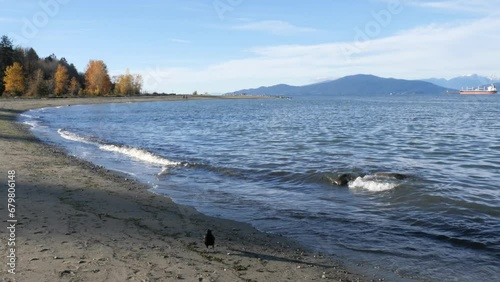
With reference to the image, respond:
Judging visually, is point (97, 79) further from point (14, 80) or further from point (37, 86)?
point (14, 80)

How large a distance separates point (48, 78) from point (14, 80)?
27347mm

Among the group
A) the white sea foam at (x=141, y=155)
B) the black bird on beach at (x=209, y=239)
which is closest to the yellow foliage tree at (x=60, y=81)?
the white sea foam at (x=141, y=155)

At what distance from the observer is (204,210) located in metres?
13.0

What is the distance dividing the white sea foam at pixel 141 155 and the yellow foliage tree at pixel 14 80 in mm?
95029

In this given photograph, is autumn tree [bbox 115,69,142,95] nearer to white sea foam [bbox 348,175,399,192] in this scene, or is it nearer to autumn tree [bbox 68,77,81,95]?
autumn tree [bbox 68,77,81,95]

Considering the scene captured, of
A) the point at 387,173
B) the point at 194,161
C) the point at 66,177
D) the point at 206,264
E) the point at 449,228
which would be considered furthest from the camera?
the point at 194,161

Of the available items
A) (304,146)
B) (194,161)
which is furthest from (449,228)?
(304,146)

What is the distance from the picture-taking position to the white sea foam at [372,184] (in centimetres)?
1603

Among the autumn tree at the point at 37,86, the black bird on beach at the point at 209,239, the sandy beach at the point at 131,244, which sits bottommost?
the sandy beach at the point at 131,244

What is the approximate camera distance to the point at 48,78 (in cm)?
13425

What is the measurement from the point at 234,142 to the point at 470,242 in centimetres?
2375

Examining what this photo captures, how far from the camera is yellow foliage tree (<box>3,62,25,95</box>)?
10712cm

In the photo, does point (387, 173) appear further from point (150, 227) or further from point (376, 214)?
point (150, 227)

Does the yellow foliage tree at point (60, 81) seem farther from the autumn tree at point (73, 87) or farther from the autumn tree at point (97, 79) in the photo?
the autumn tree at point (97, 79)
